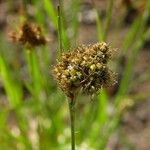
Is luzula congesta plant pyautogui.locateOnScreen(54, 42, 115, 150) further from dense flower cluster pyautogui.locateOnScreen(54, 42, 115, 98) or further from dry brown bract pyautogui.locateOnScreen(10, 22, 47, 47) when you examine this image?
dry brown bract pyautogui.locateOnScreen(10, 22, 47, 47)

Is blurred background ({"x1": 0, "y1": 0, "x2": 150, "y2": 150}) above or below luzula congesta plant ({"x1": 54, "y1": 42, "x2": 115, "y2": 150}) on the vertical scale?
below

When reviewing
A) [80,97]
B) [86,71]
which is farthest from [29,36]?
[86,71]

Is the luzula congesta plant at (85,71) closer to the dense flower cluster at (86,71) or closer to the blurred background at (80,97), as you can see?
the dense flower cluster at (86,71)

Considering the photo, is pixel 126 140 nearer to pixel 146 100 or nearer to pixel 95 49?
pixel 146 100

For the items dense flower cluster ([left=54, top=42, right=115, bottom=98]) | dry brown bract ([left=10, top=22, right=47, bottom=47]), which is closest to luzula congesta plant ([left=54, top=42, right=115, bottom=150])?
dense flower cluster ([left=54, top=42, right=115, bottom=98])

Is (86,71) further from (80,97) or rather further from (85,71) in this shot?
(80,97)

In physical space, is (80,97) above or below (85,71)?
below
